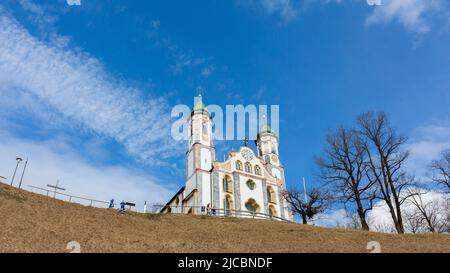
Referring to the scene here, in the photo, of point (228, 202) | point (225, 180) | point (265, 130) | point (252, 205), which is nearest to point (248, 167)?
point (225, 180)

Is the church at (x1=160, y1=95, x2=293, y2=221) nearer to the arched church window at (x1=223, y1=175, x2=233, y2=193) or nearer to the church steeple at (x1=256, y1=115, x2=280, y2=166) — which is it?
the arched church window at (x1=223, y1=175, x2=233, y2=193)

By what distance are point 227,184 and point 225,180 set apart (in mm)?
630

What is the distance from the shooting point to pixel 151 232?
21328 millimetres

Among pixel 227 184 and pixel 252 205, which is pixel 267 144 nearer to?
pixel 252 205

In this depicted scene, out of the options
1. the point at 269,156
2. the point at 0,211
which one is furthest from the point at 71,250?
the point at 269,156

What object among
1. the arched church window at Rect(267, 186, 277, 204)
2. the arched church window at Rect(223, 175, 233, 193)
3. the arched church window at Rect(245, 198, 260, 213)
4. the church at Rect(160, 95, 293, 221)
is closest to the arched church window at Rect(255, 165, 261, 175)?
the church at Rect(160, 95, 293, 221)

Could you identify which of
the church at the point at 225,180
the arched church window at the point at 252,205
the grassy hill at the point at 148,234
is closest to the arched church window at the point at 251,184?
the church at the point at 225,180

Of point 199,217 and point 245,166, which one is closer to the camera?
point 199,217

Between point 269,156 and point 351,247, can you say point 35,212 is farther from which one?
point 269,156

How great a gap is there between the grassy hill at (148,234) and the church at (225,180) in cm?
1987

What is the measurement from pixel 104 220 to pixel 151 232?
387 cm

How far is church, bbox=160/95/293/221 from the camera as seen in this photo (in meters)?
47.4

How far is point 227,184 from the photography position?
4966 cm
